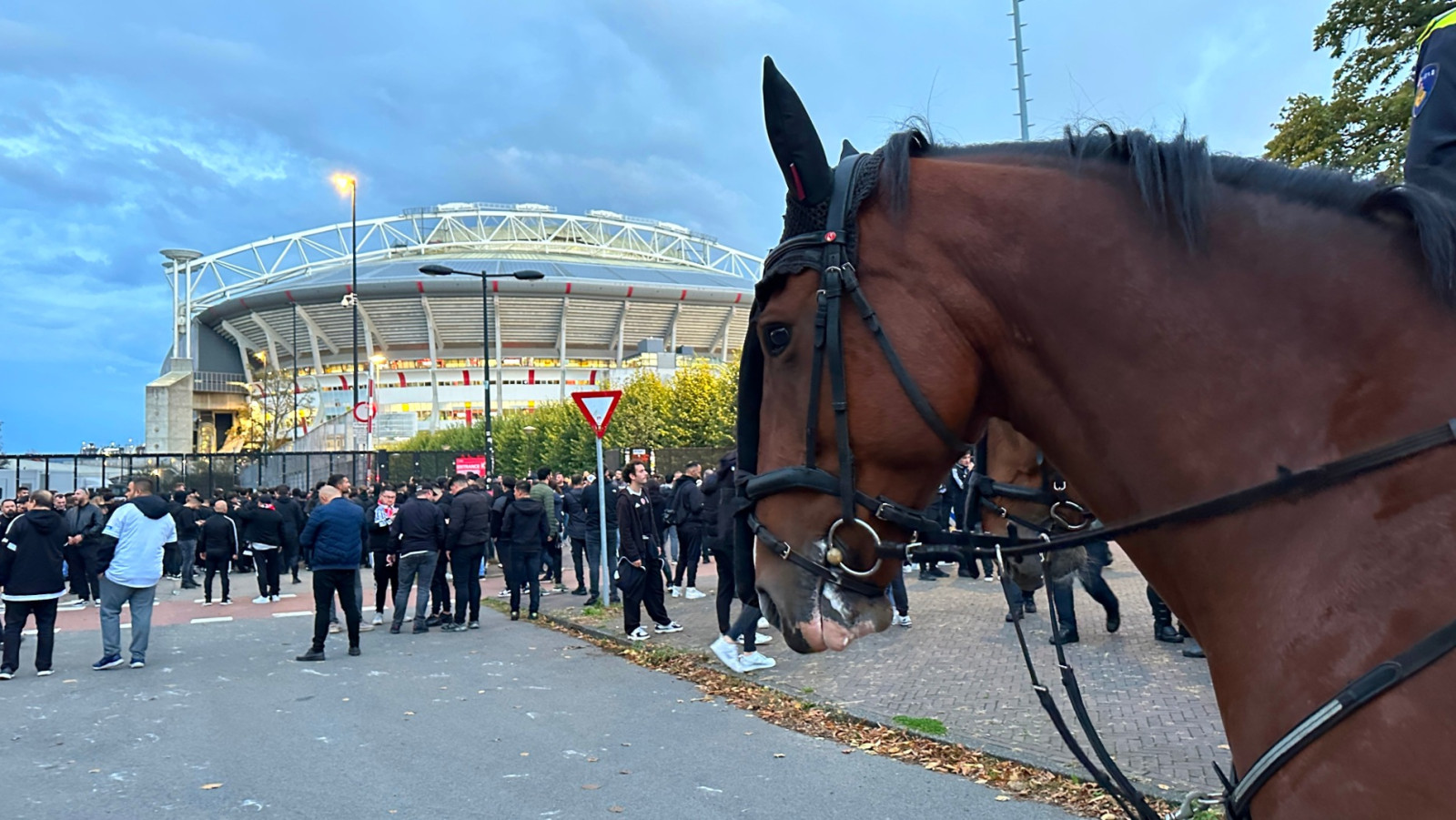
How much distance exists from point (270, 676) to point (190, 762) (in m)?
3.32

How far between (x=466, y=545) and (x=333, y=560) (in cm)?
210

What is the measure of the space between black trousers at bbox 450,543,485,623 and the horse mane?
11.5 metres

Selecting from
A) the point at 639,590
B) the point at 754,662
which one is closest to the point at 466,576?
the point at 639,590

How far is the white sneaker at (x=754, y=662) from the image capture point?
8680mm

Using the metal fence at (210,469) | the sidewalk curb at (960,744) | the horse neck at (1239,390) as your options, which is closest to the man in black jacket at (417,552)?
the sidewalk curb at (960,744)

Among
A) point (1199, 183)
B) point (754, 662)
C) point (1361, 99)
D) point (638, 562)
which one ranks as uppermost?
point (1361, 99)

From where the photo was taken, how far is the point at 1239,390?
1435mm

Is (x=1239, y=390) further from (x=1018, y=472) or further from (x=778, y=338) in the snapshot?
(x=1018, y=472)

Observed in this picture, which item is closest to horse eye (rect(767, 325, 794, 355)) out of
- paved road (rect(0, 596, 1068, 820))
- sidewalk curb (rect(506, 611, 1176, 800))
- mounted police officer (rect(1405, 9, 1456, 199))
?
mounted police officer (rect(1405, 9, 1456, 199))

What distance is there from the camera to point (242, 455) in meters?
26.3

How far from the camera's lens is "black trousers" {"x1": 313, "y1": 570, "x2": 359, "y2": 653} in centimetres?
1021

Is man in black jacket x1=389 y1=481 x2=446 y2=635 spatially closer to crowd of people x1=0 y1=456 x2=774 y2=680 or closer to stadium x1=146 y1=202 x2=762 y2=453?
crowd of people x1=0 y1=456 x2=774 y2=680

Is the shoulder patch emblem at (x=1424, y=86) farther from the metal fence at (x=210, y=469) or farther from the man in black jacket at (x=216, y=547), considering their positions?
the metal fence at (x=210, y=469)

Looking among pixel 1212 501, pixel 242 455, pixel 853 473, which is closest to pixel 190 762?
pixel 853 473
